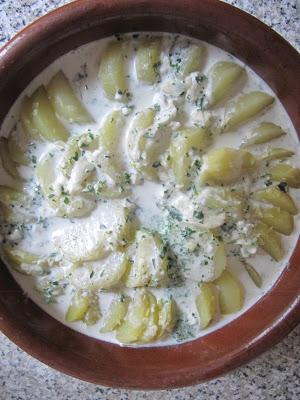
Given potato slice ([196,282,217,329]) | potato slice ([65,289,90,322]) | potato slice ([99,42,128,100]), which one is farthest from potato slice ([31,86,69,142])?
potato slice ([196,282,217,329])

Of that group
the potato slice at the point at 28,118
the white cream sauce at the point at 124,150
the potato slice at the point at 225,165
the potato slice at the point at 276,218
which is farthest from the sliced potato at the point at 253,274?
the potato slice at the point at 28,118

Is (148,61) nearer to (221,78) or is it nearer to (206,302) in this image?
(221,78)

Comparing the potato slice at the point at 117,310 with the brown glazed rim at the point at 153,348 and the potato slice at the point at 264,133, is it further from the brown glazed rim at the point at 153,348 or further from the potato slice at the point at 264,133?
the potato slice at the point at 264,133

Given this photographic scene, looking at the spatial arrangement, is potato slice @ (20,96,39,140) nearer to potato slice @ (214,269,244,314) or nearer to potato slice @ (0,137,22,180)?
potato slice @ (0,137,22,180)

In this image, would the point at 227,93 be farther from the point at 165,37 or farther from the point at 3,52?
the point at 3,52

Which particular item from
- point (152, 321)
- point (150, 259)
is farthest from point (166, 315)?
point (150, 259)

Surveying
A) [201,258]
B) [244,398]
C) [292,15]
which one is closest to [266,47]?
[292,15]
